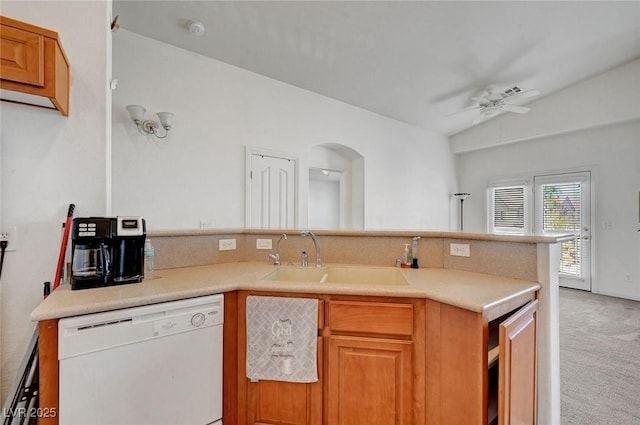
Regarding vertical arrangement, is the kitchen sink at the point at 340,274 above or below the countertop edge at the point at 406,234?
below

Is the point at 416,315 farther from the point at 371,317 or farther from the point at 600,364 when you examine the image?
the point at 600,364

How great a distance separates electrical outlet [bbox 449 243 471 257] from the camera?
190 cm

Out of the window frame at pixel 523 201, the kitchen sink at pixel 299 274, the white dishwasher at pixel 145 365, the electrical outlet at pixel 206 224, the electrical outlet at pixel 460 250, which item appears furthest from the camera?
the window frame at pixel 523 201

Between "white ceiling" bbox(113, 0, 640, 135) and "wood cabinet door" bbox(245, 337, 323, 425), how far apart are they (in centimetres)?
296

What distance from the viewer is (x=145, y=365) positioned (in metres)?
1.29

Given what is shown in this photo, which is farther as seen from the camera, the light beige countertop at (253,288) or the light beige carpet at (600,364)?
the light beige carpet at (600,364)

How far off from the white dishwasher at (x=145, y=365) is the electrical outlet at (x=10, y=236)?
69 cm

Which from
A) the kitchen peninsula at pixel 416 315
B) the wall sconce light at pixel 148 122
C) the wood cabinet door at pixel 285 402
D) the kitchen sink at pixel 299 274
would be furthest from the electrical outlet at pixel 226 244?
the wall sconce light at pixel 148 122

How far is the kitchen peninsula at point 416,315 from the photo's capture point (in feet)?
3.97

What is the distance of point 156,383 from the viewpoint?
4.32 ft

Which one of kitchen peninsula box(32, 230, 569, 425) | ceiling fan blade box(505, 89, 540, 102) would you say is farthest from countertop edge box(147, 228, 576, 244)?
ceiling fan blade box(505, 89, 540, 102)

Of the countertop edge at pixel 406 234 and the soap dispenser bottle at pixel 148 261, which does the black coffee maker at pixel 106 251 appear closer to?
the soap dispenser bottle at pixel 148 261

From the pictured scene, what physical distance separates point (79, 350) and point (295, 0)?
2973mm

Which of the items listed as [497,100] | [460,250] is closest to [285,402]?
[460,250]
